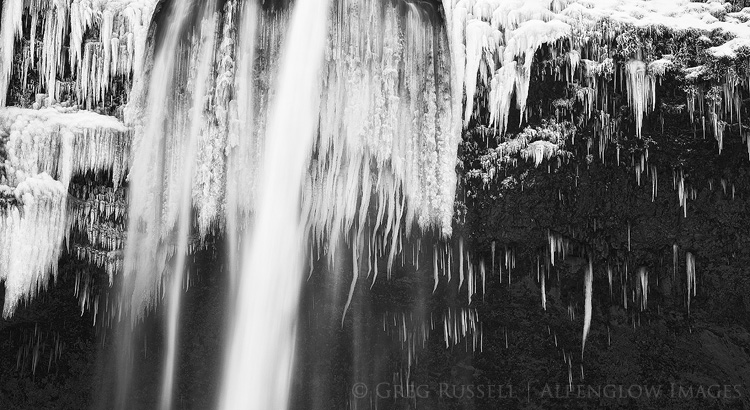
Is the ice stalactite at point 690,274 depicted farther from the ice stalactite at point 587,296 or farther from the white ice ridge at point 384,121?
the white ice ridge at point 384,121

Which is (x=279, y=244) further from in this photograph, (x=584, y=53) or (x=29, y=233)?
(x=584, y=53)

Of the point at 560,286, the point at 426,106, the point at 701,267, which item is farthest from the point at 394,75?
the point at 701,267

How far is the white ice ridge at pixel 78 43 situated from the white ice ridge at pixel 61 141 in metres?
0.16

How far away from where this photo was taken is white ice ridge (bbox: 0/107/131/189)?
5.68 m

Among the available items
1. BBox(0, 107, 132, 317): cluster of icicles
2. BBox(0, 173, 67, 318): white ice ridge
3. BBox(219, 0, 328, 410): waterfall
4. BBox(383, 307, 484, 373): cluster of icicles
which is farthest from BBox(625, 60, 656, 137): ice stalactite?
BBox(0, 173, 67, 318): white ice ridge

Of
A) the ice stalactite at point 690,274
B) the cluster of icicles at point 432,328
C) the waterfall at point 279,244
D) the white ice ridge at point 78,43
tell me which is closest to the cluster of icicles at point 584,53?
the ice stalactite at point 690,274

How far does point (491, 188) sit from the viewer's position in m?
6.35

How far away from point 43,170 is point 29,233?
606mm

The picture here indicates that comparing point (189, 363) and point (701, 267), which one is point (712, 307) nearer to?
point (701, 267)

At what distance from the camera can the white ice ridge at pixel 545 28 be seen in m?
5.50

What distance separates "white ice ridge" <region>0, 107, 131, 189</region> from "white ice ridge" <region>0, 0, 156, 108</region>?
6.5 inches

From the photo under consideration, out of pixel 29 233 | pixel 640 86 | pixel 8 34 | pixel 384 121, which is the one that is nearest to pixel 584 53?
pixel 640 86

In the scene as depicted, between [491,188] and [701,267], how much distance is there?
7.32ft

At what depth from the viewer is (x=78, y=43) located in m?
5.69
